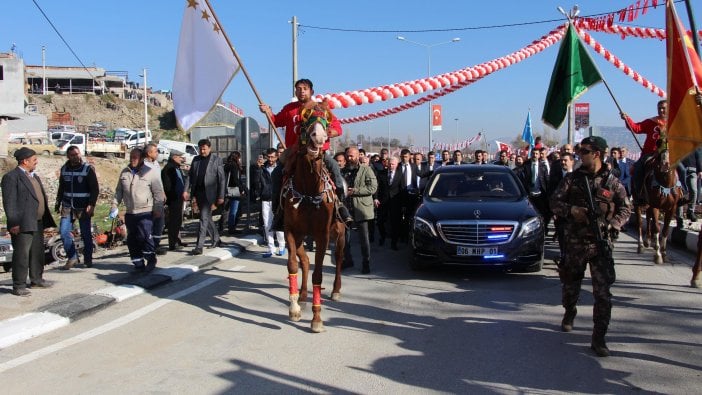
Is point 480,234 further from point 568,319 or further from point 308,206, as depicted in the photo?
point 308,206

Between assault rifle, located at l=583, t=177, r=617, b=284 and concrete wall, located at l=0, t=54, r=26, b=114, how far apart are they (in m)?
59.4

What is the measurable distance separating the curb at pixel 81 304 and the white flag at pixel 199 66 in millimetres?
2284

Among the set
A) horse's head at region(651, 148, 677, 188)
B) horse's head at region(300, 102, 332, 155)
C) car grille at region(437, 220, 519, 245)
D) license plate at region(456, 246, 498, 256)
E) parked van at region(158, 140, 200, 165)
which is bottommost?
license plate at region(456, 246, 498, 256)

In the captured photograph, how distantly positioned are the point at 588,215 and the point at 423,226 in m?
3.61

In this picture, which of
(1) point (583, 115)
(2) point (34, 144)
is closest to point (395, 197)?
(1) point (583, 115)

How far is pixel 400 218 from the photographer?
496 inches

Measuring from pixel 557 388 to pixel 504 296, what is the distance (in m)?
3.18

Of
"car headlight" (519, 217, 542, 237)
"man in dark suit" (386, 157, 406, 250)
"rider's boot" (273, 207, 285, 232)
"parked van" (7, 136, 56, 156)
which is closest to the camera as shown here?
"rider's boot" (273, 207, 285, 232)

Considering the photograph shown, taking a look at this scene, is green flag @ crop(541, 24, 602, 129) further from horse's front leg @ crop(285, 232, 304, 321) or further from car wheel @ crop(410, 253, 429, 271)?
horse's front leg @ crop(285, 232, 304, 321)

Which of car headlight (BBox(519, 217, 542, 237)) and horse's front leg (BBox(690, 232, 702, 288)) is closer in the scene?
horse's front leg (BBox(690, 232, 702, 288))

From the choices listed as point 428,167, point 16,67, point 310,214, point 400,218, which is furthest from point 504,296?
point 16,67

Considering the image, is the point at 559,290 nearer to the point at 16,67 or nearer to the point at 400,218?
the point at 400,218

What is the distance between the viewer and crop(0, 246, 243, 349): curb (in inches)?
232

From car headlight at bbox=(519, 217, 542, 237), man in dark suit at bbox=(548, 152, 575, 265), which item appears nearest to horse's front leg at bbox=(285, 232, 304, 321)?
car headlight at bbox=(519, 217, 542, 237)
